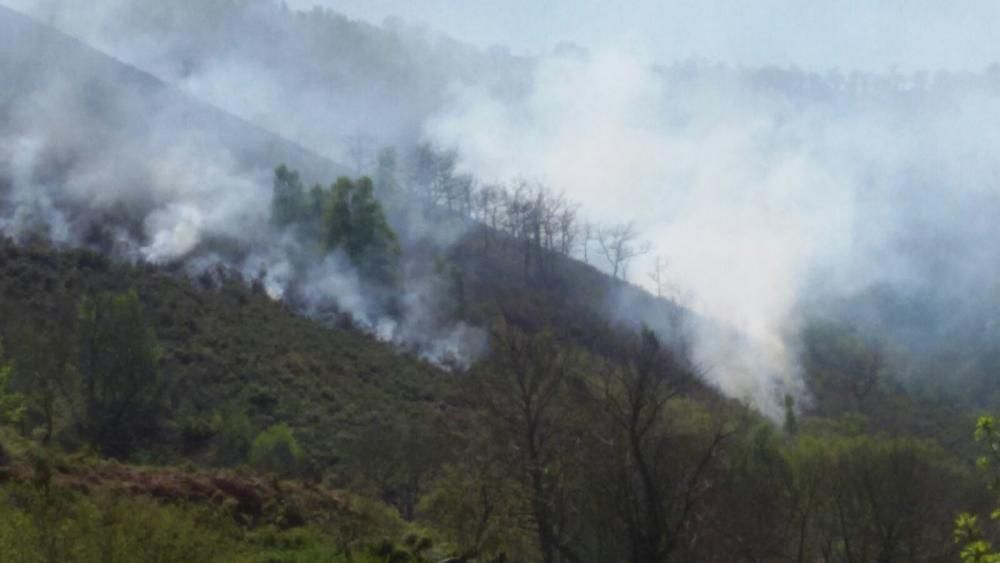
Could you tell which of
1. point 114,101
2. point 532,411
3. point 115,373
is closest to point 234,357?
point 115,373

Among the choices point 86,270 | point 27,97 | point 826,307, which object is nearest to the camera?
point 86,270

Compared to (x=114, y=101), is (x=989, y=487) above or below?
below

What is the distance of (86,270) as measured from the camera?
2254 inches

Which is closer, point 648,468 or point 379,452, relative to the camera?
point 648,468

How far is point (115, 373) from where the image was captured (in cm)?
3928

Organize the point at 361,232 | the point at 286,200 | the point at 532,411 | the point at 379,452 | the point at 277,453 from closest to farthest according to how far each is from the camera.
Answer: the point at 532,411
the point at 277,453
the point at 379,452
the point at 361,232
the point at 286,200

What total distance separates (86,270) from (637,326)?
152 feet

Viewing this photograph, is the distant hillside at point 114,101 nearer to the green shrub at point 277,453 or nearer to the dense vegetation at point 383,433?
the dense vegetation at point 383,433

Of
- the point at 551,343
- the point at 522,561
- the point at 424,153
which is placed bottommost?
the point at 522,561

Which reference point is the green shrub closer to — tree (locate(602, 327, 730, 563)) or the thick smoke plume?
tree (locate(602, 327, 730, 563))

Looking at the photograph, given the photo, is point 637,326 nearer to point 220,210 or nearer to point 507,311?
point 507,311

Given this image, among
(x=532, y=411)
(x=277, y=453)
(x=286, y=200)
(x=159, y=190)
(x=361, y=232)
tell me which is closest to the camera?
(x=532, y=411)

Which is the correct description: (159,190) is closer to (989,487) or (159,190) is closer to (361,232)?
(361,232)

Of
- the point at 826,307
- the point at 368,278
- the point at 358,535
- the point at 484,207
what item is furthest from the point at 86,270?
the point at 826,307
